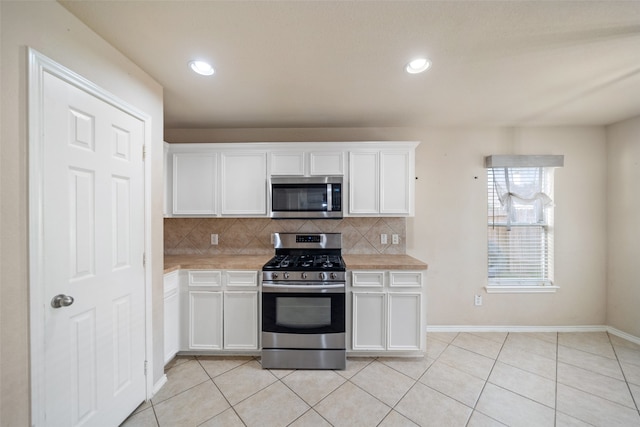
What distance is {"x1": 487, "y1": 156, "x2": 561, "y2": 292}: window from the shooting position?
2787mm

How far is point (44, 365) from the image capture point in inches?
42.9

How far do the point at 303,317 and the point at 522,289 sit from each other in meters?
2.66

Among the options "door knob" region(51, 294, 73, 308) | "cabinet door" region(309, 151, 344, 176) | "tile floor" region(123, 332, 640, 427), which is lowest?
"tile floor" region(123, 332, 640, 427)

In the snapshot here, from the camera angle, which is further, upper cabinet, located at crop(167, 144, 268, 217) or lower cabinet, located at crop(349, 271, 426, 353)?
upper cabinet, located at crop(167, 144, 268, 217)

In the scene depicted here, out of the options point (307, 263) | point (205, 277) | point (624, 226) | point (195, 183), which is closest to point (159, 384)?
point (205, 277)

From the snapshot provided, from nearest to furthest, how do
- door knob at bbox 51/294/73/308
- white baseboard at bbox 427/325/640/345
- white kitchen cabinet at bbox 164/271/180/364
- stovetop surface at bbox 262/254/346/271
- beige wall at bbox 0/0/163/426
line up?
beige wall at bbox 0/0/163/426, door knob at bbox 51/294/73/308, white kitchen cabinet at bbox 164/271/180/364, stovetop surface at bbox 262/254/346/271, white baseboard at bbox 427/325/640/345

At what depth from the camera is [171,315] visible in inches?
83.2

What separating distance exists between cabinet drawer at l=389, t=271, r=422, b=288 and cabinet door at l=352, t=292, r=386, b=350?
0.17m

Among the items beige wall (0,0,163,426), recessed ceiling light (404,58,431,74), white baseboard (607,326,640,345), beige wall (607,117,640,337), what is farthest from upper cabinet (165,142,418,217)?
white baseboard (607,326,640,345)

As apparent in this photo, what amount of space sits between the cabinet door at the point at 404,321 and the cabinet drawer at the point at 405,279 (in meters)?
0.09

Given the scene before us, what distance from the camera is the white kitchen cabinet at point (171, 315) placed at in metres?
2.04

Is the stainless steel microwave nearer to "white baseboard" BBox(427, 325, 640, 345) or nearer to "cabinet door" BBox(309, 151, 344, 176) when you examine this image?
"cabinet door" BBox(309, 151, 344, 176)

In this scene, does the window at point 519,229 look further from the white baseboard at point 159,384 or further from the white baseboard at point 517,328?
the white baseboard at point 159,384

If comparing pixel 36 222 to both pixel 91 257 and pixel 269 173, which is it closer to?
pixel 91 257
